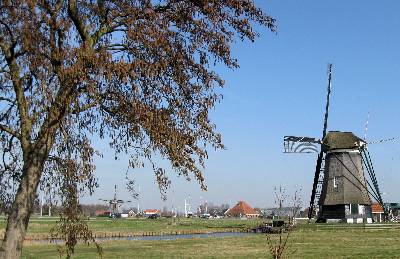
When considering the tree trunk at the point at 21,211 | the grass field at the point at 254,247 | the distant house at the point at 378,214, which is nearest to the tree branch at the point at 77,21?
the tree trunk at the point at 21,211

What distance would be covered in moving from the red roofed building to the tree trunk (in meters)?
183

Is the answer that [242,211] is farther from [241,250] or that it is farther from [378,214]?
[241,250]

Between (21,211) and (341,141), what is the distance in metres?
53.9

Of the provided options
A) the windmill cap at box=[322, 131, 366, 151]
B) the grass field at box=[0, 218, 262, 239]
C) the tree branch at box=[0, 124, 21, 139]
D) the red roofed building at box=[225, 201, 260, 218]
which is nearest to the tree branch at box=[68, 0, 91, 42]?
the tree branch at box=[0, 124, 21, 139]

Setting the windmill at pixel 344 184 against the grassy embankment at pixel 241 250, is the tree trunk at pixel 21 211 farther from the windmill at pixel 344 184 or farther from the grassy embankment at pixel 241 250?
the windmill at pixel 344 184

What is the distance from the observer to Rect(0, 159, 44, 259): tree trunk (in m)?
9.30

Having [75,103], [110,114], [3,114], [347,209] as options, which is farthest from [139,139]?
[347,209]

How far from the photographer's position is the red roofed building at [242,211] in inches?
7544

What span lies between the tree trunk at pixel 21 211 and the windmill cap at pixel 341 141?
52.8 m

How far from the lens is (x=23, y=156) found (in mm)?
9836

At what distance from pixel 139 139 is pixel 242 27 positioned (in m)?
3.14

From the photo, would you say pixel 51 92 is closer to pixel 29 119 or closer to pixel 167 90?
pixel 29 119

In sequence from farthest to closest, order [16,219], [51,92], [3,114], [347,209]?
[347,209], [3,114], [16,219], [51,92]

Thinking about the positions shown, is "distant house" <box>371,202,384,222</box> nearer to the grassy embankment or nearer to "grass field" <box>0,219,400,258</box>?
"grass field" <box>0,219,400,258</box>
